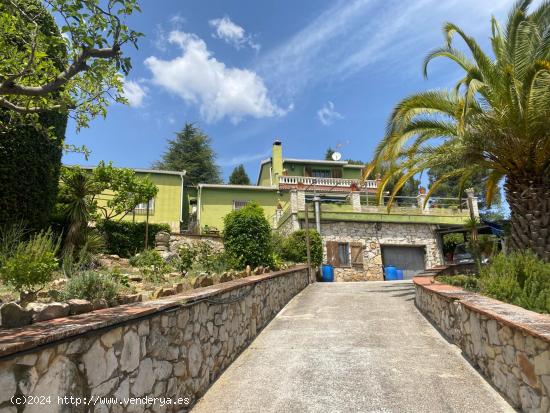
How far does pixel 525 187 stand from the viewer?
8.52 m

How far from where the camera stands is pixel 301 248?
59.2ft

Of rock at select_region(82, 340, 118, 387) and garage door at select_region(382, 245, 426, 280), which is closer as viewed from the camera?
rock at select_region(82, 340, 118, 387)

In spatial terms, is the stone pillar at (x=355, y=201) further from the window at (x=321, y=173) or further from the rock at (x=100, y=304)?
the rock at (x=100, y=304)

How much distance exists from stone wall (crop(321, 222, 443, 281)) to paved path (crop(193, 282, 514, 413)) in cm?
A: 1193

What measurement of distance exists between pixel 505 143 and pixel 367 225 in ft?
41.1

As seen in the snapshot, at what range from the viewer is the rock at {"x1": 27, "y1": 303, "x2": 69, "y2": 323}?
9.07 ft

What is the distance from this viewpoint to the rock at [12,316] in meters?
2.51

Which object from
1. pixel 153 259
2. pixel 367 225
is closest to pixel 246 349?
pixel 153 259

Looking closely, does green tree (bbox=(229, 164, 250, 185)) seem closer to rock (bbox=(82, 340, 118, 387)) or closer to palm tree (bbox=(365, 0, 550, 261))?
palm tree (bbox=(365, 0, 550, 261))

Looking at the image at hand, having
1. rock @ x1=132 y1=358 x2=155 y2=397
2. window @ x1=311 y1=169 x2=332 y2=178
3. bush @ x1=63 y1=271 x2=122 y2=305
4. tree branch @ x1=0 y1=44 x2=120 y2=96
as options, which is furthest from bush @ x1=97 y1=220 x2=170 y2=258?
window @ x1=311 y1=169 x2=332 y2=178

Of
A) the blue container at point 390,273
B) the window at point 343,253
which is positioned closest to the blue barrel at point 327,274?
the window at point 343,253

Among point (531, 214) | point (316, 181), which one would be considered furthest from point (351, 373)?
point (316, 181)

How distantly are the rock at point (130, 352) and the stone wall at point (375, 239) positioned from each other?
56.2ft

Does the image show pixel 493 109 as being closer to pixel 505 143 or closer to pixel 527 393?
pixel 505 143
